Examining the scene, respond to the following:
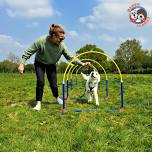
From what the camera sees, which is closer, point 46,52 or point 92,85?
point 46,52

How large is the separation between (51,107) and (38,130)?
2.63m

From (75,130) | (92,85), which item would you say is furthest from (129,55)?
(75,130)

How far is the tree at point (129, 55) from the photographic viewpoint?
6462 centimetres

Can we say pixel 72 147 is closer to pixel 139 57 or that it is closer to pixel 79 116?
pixel 79 116

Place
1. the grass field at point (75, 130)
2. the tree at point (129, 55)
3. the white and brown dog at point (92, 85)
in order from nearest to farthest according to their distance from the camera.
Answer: the grass field at point (75, 130)
the white and brown dog at point (92, 85)
the tree at point (129, 55)

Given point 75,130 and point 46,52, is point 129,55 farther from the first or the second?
point 75,130

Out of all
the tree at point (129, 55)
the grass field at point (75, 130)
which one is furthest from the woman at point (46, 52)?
the tree at point (129, 55)

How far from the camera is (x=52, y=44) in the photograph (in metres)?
7.59

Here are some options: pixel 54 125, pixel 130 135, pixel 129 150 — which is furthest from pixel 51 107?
pixel 129 150

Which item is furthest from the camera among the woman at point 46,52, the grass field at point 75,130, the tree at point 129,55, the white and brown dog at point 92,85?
the tree at point 129,55

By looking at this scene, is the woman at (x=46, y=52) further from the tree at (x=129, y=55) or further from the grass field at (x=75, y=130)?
the tree at (x=129, y=55)

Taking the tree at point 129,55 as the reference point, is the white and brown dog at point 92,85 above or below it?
below

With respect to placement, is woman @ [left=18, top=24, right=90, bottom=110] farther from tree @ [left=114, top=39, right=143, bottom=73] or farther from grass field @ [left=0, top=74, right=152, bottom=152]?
tree @ [left=114, top=39, right=143, bottom=73]

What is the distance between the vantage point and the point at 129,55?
2638 inches
